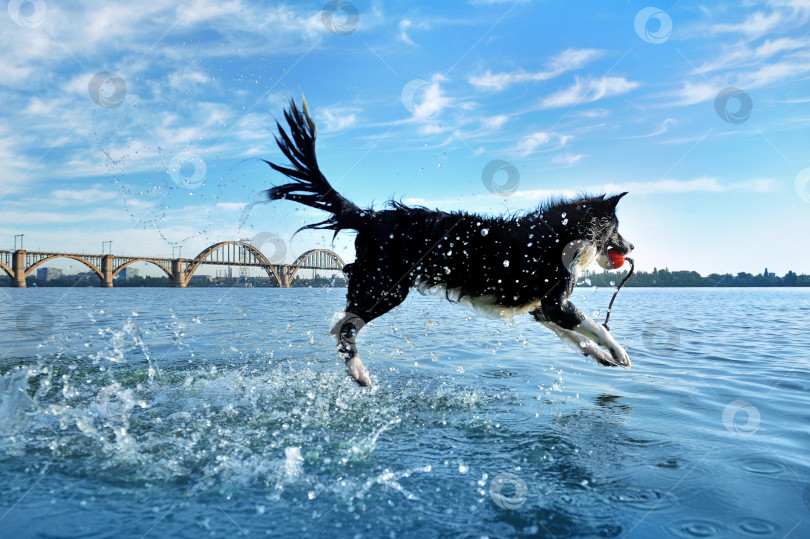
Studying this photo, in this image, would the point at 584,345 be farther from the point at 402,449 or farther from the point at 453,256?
A: the point at 402,449

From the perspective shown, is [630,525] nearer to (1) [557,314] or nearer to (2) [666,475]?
(2) [666,475]

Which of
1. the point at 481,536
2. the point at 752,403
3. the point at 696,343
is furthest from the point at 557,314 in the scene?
the point at 696,343

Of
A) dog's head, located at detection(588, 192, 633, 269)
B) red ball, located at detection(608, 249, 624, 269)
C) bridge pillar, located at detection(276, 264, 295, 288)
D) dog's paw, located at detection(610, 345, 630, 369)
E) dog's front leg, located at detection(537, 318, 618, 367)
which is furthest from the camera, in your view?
bridge pillar, located at detection(276, 264, 295, 288)

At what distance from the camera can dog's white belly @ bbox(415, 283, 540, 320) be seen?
5.40m

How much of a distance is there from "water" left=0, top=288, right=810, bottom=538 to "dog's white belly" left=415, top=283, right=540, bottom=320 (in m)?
0.78

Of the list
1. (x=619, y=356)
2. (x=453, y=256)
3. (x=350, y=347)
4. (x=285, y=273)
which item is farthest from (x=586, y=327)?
(x=285, y=273)

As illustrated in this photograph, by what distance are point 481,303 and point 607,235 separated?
5.97ft

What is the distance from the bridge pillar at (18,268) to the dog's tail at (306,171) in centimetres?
7689

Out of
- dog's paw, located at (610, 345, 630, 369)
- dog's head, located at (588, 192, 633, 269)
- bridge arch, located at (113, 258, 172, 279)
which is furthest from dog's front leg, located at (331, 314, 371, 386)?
bridge arch, located at (113, 258, 172, 279)

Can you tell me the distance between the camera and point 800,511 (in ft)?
7.85

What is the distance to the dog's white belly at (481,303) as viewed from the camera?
213 inches

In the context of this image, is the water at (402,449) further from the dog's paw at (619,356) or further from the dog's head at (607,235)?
the dog's head at (607,235)

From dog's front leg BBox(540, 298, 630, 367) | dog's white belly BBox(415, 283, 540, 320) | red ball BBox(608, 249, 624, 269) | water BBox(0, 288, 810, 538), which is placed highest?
red ball BBox(608, 249, 624, 269)

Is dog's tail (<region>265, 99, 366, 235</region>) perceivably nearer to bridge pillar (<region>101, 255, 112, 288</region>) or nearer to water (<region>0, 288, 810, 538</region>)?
water (<region>0, 288, 810, 538</region>)
